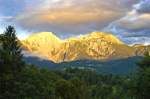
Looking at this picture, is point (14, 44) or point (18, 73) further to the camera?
point (14, 44)

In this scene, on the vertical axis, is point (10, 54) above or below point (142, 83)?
above

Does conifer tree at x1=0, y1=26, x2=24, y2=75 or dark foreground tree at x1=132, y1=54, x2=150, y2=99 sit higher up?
conifer tree at x1=0, y1=26, x2=24, y2=75

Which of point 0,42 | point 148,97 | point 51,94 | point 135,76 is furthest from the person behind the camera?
point 51,94

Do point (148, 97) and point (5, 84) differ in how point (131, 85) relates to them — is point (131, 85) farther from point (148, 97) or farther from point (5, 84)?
point (5, 84)

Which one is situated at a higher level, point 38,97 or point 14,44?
point 14,44

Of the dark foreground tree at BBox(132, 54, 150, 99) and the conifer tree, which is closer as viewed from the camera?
the conifer tree

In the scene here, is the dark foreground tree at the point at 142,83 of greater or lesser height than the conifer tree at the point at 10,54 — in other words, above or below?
below

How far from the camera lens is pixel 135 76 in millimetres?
71625

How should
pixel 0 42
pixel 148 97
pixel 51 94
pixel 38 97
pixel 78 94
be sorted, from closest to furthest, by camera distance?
pixel 148 97 → pixel 0 42 → pixel 38 97 → pixel 78 94 → pixel 51 94

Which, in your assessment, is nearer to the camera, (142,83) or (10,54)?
(142,83)

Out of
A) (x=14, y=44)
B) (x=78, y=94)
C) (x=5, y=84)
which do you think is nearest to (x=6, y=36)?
(x=14, y=44)

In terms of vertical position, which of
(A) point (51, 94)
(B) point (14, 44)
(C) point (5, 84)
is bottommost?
(A) point (51, 94)

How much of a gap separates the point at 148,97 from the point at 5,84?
21.1m

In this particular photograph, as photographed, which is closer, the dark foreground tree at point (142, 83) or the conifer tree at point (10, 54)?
the conifer tree at point (10, 54)
